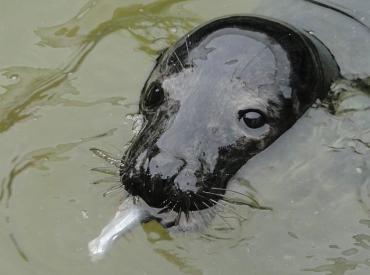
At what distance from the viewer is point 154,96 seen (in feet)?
16.7

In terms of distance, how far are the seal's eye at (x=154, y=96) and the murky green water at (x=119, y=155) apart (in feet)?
1.35

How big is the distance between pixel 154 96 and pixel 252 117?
1.97 ft

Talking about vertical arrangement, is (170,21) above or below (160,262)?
above

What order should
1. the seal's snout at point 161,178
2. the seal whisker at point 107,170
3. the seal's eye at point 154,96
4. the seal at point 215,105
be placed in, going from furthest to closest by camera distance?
1. the seal whisker at point 107,170
2. the seal's eye at point 154,96
3. the seal at point 215,105
4. the seal's snout at point 161,178

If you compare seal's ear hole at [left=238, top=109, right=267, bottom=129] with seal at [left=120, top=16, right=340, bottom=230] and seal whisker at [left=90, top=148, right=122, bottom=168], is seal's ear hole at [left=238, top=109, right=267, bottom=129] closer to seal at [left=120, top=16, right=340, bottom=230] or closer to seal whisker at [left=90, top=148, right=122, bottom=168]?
seal at [left=120, top=16, right=340, bottom=230]

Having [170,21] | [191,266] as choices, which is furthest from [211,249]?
[170,21]

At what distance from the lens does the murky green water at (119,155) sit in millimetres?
4953

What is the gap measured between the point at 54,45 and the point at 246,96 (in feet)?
6.51

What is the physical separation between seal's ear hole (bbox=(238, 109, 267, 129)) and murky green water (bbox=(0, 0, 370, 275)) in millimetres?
253

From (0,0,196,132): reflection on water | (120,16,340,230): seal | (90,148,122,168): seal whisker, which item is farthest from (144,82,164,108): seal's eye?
(0,0,196,132): reflection on water

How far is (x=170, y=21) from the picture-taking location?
639 centimetres

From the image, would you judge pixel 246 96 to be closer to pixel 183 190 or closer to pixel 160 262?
pixel 183 190

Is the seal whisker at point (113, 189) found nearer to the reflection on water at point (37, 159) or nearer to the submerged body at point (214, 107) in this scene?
the submerged body at point (214, 107)

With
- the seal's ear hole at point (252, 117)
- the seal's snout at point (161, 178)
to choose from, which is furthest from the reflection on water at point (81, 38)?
the seal's snout at point (161, 178)
